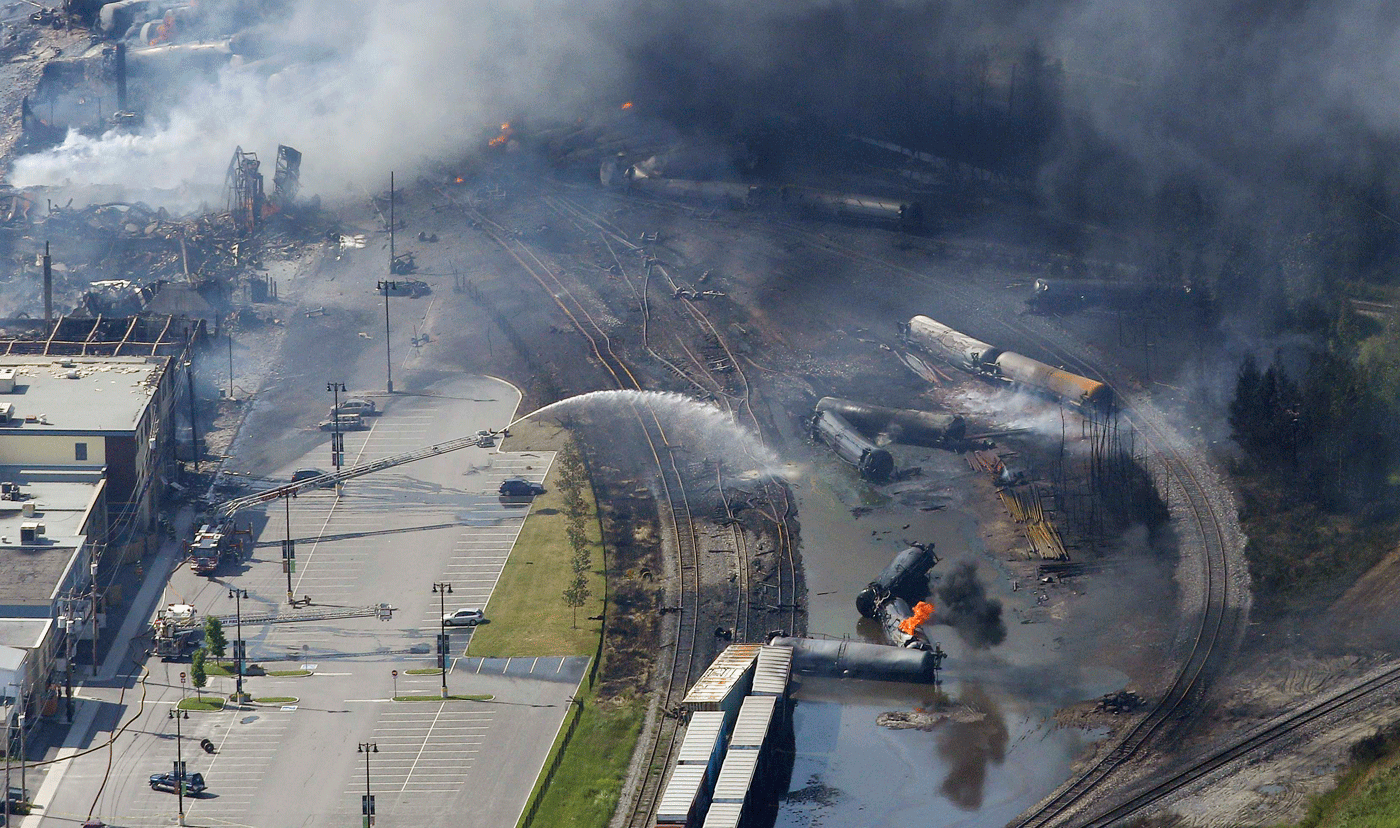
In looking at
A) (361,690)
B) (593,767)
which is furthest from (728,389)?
(593,767)

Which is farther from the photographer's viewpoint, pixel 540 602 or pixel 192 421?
pixel 192 421

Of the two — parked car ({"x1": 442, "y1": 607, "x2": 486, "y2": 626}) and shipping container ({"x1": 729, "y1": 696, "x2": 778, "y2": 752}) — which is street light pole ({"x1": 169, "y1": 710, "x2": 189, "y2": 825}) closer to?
parked car ({"x1": 442, "y1": 607, "x2": 486, "y2": 626})

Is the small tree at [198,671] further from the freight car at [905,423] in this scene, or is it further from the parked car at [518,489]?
the freight car at [905,423]

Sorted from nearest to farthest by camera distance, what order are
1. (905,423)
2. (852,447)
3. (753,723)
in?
(753,723) < (852,447) < (905,423)

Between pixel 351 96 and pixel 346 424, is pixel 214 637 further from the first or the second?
pixel 351 96

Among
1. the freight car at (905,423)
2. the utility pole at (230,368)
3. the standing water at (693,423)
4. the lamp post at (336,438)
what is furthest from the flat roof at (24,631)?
→ the freight car at (905,423)

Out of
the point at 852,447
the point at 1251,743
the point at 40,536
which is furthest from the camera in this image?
the point at 852,447
